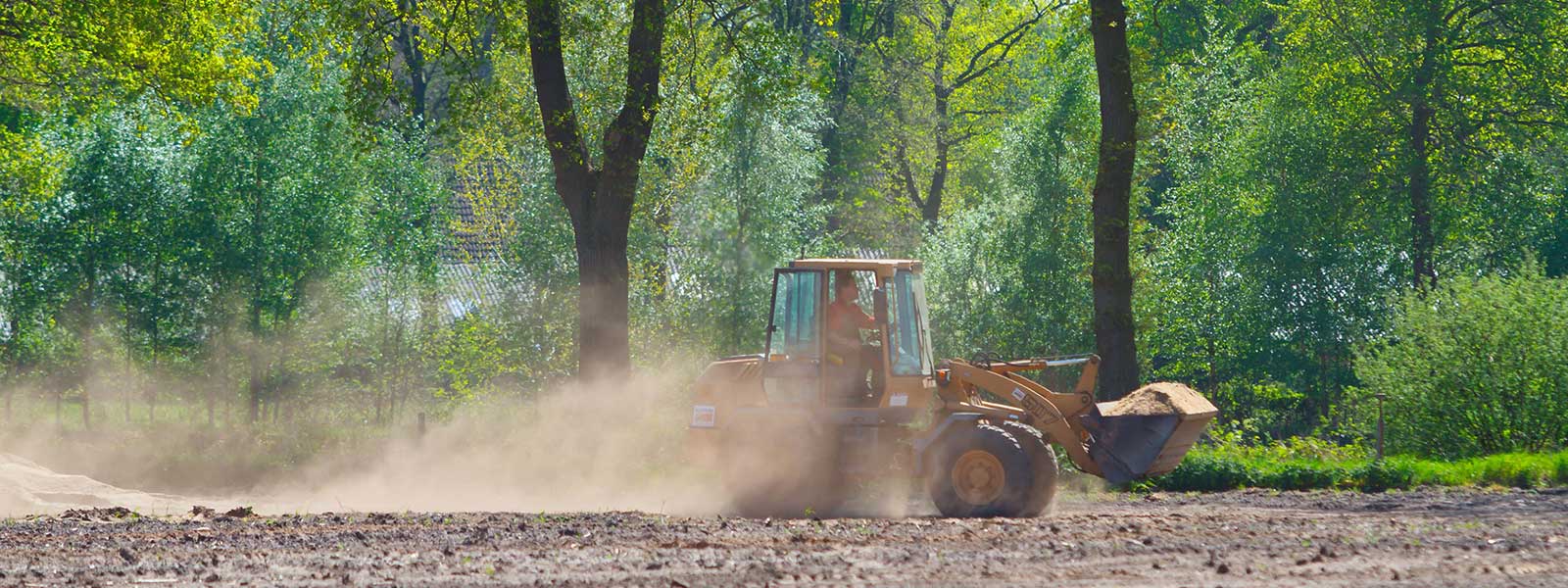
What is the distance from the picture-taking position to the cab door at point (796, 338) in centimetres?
1495

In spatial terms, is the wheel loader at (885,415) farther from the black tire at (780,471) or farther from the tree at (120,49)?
the tree at (120,49)

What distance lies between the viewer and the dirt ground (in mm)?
9992

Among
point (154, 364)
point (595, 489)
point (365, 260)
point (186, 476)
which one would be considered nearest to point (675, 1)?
point (595, 489)

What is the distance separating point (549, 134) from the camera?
19.5 meters

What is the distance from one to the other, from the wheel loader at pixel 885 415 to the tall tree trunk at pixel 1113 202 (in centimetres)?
466

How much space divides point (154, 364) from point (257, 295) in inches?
100

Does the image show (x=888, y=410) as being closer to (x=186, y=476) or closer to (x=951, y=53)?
(x=186, y=476)

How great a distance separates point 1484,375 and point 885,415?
34.6ft

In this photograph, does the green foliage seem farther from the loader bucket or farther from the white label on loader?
the white label on loader

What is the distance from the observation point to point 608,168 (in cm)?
1931

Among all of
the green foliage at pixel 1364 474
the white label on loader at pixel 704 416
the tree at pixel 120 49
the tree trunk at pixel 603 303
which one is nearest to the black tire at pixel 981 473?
the white label on loader at pixel 704 416

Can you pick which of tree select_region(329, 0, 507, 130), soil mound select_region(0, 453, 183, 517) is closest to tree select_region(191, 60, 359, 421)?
tree select_region(329, 0, 507, 130)

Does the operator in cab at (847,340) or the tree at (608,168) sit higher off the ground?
the tree at (608,168)

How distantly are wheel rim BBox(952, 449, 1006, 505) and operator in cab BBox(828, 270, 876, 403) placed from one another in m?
1.33
